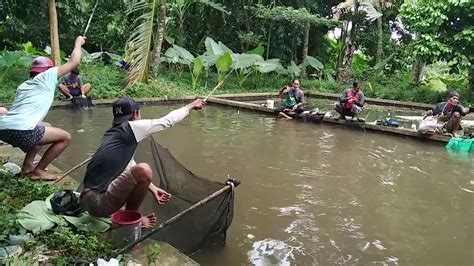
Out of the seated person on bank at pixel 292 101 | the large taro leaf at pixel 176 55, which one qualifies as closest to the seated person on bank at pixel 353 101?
the seated person on bank at pixel 292 101

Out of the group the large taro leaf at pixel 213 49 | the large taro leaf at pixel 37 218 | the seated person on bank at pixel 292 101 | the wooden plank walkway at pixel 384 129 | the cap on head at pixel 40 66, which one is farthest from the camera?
the large taro leaf at pixel 213 49

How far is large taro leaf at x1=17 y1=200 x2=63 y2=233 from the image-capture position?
3555 mm

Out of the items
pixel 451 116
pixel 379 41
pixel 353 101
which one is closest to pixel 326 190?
pixel 451 116

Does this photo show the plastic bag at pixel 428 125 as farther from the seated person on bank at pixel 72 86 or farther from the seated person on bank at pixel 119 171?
the seated person on bank at pixel 72 86

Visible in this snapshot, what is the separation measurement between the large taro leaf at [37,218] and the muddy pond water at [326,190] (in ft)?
3.31

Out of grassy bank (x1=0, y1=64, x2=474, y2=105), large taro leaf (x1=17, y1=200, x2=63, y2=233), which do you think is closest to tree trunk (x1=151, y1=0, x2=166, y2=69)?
grassy bank (x1=0, y1=64, x2=474, y2=105)

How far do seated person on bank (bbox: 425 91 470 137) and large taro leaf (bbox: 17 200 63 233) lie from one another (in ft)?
26.2

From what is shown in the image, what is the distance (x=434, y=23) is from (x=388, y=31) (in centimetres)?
690

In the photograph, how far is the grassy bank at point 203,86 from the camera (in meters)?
13.7

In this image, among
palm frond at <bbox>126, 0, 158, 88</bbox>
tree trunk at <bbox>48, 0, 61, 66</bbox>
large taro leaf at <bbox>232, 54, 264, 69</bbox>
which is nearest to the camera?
tree trunk at <bbox>48, 0, 61, 66</bbox>

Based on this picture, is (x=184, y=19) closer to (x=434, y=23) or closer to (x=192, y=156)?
(x=434, y=23)

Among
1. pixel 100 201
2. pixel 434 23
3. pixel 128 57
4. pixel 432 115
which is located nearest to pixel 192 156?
pixel 100 201

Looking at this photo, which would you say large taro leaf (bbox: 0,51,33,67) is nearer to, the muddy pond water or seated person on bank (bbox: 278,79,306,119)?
the muddy pond water

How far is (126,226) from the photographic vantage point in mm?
3465
